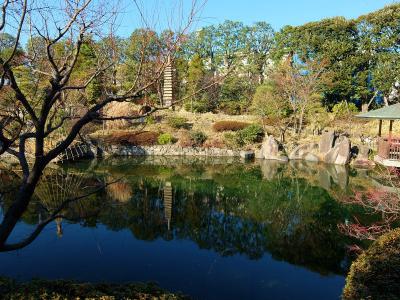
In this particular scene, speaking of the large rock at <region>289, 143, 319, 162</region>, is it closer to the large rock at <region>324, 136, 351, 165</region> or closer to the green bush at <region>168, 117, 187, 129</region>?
the large rock at <region>324, 136, 351, 165</region>

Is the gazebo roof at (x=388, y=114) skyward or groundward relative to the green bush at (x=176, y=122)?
skyward

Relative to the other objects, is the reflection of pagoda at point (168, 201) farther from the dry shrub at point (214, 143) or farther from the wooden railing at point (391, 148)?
the dry shrub at point (214, 143)

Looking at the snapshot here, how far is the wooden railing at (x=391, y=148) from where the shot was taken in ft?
39.9

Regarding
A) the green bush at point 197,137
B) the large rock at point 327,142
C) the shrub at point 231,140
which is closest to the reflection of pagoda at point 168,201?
the green bush at point 197,137

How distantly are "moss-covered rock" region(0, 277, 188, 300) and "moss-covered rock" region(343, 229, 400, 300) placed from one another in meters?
2.20

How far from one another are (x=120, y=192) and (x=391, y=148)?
911 centimetres

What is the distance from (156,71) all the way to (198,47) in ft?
97.8

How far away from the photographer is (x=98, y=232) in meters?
8.70

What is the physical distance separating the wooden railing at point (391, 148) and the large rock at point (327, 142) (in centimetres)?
665

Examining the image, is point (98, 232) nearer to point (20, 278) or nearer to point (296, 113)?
point (20, 278)

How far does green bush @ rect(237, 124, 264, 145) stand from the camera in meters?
22.2

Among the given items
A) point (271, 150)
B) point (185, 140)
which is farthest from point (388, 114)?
point (185, 140)

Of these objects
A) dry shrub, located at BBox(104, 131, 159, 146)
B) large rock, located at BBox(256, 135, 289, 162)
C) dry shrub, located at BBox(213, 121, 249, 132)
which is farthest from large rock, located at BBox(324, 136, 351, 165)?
dry shrub, located at BBox(104, 131, 159, 146)

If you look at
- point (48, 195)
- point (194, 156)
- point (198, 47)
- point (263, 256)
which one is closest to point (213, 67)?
point (198, 47)
